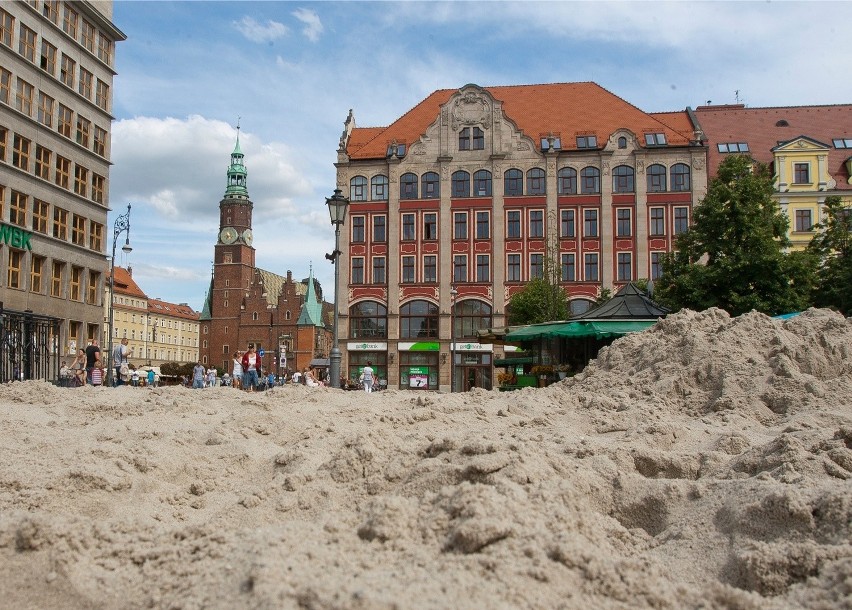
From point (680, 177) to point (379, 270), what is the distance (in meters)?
17.4

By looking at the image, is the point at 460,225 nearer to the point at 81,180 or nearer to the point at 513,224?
the point at 513,224

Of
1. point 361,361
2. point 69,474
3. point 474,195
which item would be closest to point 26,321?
point 69,474

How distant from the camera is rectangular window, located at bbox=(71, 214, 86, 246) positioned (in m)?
34.0

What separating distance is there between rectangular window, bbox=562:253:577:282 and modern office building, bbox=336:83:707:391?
0.08 m

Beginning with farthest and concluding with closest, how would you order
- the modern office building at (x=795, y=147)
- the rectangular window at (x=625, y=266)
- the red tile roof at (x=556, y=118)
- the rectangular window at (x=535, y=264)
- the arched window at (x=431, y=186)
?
1. the red tile roof at (x=556, y=118)
2. the arched window at (x=431, y=186)
3. the rectangular window at (x=535, y=264)
4. the rectangular window at (x=625, y=266)
5. the modern office building at (x=795, y=147)

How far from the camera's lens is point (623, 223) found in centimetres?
4278

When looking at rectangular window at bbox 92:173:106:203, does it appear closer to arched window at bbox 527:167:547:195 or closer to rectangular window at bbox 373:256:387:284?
rectangular window at bbox 373:256:387:284

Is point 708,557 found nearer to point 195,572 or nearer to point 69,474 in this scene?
point 195,572

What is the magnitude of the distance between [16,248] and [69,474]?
28.6 metres

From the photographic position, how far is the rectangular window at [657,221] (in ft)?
139

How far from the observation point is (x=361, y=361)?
43688mm

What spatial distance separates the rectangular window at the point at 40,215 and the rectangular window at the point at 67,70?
5.30 meters

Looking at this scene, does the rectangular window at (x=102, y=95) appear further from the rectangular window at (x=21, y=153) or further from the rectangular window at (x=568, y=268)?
the rectangular window at (x=568, y=268)

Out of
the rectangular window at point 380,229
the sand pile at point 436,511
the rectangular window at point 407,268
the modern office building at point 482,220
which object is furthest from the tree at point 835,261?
the rectangular window at point 380,229
